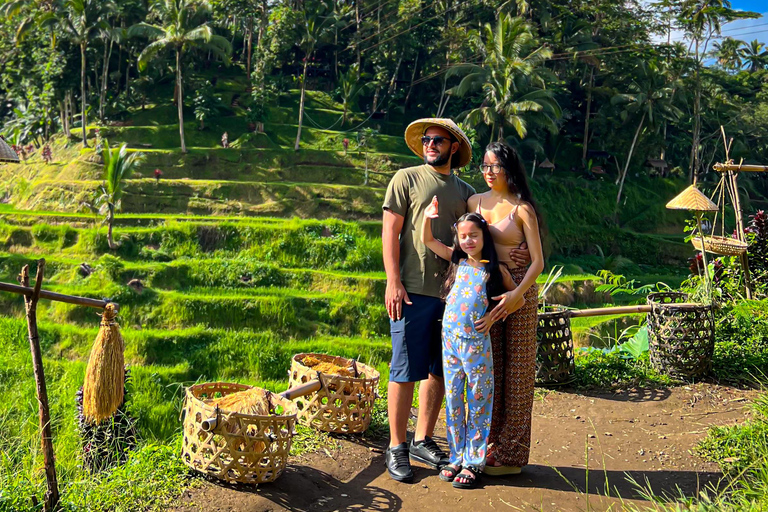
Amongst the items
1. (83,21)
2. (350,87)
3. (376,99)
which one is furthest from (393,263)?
(376,99)

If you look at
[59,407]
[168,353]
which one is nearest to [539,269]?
[59,407]

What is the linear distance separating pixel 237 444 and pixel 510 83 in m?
21.5

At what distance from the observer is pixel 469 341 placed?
10.3ft

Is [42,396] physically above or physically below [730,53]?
below

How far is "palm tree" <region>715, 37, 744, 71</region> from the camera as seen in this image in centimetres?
3634

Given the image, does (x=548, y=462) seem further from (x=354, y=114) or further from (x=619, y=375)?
(x=354, y=114)

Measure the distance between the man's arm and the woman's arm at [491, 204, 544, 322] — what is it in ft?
1.47

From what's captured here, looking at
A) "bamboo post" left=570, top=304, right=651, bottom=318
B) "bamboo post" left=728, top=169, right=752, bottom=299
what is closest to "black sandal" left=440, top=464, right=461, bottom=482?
"bamboo post" left=570, top=304, right=651, bottom=318

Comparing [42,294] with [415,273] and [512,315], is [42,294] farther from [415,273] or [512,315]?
[512,315]

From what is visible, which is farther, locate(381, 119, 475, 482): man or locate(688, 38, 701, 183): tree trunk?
locate(688, 38, 701, 183): tree trunk

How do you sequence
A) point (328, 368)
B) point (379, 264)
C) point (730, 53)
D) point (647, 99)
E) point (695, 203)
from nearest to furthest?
point (328, 368) < point (695, 203) < point (379, 264) < point (647, 99) < point (730, 53)

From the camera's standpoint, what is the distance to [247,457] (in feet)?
10.0

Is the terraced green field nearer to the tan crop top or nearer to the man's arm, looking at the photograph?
the man's arm

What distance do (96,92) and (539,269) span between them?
1118 inches
